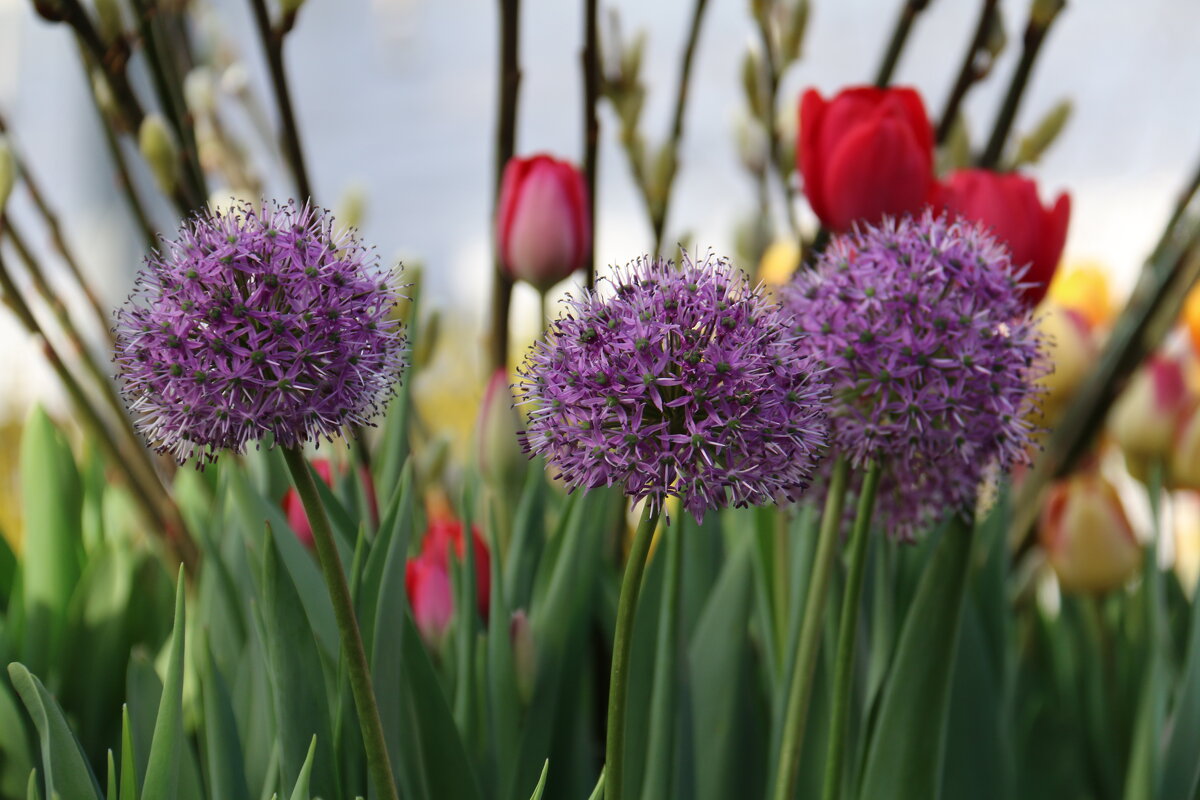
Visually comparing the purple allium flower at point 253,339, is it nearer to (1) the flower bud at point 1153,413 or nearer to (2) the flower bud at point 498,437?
(2) the flower bud at point 498,437

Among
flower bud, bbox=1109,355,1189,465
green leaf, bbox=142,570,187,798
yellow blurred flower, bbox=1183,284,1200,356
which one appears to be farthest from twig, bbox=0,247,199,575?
yellow blurred flower, bbox=1183,284,1200,356

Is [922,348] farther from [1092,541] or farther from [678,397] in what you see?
[1092,541]

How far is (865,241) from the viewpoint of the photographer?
0.31 meters

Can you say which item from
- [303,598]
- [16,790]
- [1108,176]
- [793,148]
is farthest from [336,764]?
[1108,176]

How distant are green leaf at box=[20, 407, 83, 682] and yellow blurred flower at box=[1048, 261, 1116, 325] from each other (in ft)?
2.06

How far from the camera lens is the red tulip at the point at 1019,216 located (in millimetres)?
385

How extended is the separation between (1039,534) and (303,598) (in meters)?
0.40

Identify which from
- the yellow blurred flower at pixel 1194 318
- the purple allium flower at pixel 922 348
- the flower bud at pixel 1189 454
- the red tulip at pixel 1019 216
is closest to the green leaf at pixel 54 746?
the purple allium flower at pixel 922 348

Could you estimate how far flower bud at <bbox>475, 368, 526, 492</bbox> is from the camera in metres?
0.46

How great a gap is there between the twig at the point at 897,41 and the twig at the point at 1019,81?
5cm

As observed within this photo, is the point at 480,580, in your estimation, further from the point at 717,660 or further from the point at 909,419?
the point at 909,419

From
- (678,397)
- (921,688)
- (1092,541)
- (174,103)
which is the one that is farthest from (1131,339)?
(174,103)

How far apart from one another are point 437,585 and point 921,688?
0.19 m

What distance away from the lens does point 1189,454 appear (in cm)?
57
